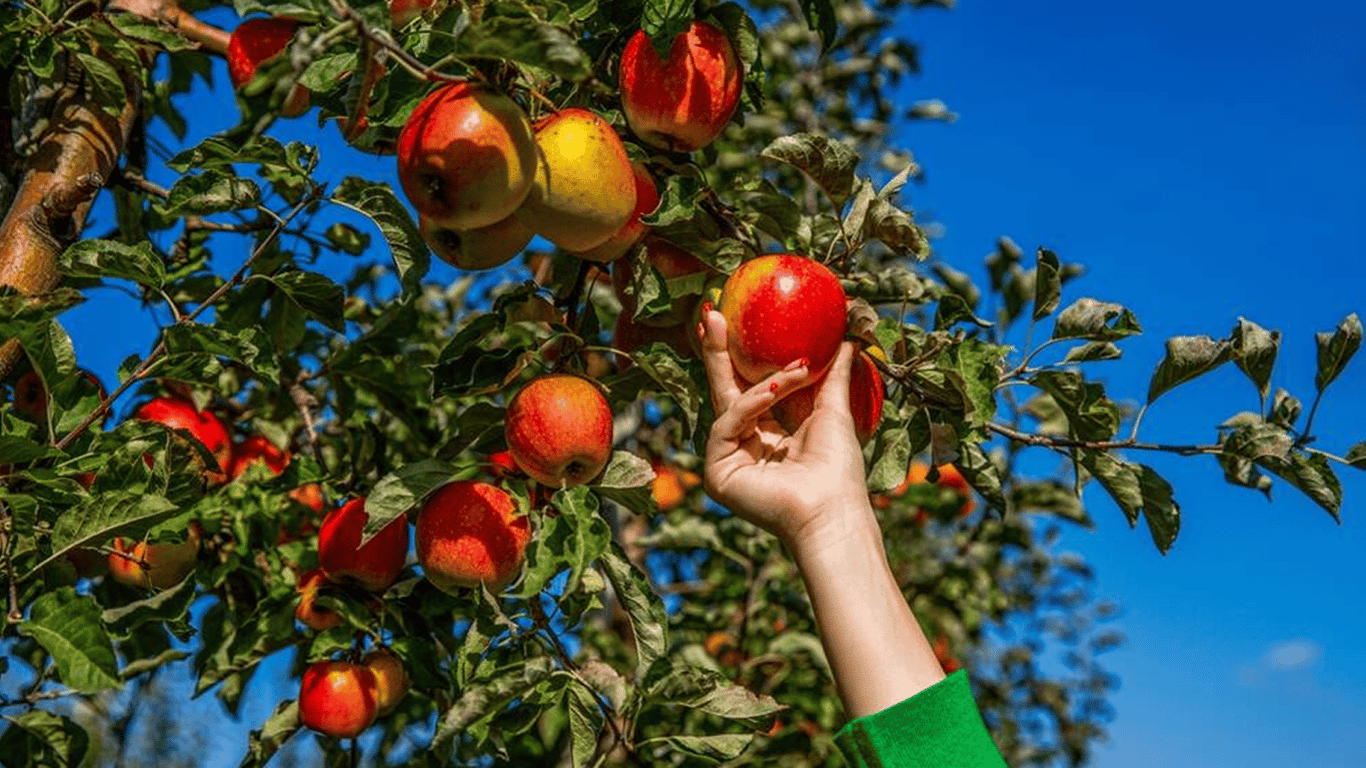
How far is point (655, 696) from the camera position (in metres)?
1.81

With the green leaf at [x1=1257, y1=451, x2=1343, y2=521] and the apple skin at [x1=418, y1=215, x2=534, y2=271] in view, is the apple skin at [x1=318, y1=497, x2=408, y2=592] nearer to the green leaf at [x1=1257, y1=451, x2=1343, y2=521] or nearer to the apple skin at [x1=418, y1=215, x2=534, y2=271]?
the apple skin at [x1=418, y1=215, x2=534, y2=271]

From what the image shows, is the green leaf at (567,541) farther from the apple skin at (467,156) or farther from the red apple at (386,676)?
the red apple at (386,676)

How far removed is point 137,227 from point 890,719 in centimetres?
174

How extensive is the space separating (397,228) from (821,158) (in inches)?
23.8

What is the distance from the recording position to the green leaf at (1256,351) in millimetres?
1923

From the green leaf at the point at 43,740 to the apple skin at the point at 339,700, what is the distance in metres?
0.35

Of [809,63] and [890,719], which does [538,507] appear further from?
[809,63]

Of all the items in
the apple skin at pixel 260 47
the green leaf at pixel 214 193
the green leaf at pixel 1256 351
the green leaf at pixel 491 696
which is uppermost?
the apple skin at pixel 260 47

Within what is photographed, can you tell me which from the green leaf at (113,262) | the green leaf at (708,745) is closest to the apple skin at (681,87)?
the green leaf at (113,262)

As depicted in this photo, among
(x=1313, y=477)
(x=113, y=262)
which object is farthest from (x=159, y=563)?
(x=1313, y=477)

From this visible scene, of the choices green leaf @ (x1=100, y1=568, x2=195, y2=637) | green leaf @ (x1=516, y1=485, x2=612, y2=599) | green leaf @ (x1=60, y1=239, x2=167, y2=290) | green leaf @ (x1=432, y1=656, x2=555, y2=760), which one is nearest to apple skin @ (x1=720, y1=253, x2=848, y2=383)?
green leaf @ (x1=516, y1=485, x2=612, y2=599)

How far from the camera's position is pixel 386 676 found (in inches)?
83.4

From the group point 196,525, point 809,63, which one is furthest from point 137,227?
point 809,63

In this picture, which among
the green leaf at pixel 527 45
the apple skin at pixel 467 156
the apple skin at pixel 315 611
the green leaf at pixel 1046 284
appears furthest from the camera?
the apple skin at pixel 315 611
